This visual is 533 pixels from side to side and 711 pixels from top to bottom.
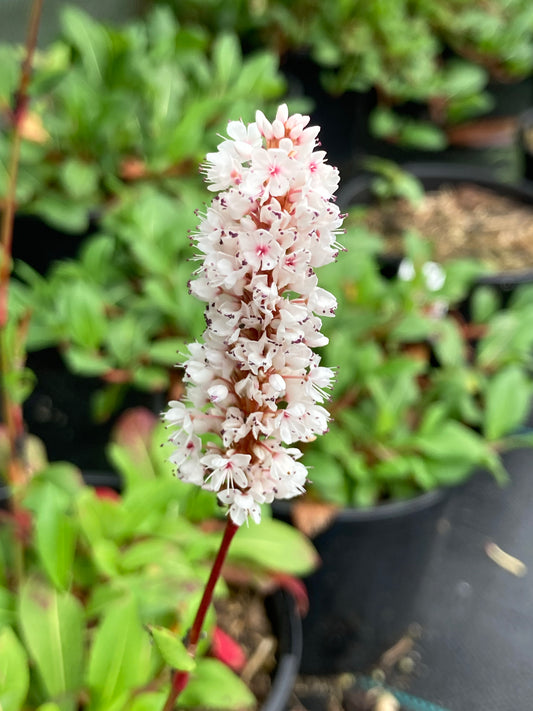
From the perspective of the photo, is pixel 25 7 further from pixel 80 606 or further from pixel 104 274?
pixel 80 606

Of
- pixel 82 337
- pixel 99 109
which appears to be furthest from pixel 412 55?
pixel 82 337

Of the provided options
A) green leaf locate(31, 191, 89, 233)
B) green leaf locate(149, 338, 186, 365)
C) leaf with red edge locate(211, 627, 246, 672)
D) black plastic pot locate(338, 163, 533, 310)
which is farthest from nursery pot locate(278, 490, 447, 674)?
black plastic pot locate(338, 163, 533, 310)

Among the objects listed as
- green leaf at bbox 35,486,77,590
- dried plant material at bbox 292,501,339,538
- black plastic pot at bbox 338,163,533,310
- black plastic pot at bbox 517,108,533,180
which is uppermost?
black plastic pot at bbox 517,108,533,180

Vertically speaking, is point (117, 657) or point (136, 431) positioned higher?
point (136, 431)

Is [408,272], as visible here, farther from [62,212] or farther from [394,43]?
[394,43]

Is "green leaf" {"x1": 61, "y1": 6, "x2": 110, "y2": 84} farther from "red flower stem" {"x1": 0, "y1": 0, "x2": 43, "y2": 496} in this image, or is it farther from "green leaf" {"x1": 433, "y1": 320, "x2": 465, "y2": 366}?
"green leaf" {"x1": 433, "y1": 320, "x2": 465, "y2": 366}

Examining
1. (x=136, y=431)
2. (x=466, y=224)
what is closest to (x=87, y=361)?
(x=136, y=431)
